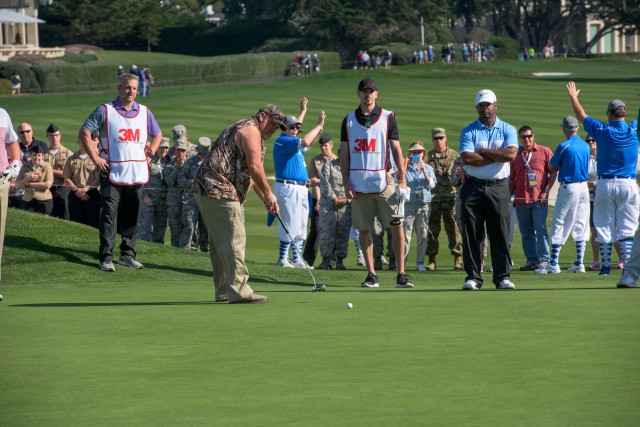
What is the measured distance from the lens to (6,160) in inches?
442

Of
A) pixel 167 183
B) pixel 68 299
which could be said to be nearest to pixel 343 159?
pixel 68 299

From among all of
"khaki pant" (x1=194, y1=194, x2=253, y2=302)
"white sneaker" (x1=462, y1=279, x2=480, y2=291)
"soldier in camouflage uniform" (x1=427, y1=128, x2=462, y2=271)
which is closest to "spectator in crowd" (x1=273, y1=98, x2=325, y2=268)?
"soldier in camouflage uniform" (x1=427, y1=128, x2=462, y2=271)

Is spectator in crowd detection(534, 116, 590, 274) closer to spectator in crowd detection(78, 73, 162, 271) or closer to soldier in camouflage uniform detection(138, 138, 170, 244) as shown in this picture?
spectator in crowd detection(78, 73, 162, 271)

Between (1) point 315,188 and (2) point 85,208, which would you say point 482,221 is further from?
(2) point 85,208

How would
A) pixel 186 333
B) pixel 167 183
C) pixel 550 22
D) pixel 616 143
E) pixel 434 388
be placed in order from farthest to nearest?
pixel 550 22 < pixel 167 183 < pixel 616 143 < pixel 186 333 < pixel 434 388

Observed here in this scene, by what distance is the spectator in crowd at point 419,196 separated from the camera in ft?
53.1

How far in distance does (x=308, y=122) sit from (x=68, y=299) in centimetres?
3161

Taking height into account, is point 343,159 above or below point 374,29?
below

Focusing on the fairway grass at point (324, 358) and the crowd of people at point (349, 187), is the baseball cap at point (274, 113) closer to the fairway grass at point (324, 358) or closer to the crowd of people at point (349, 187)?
the crowd of people at point (349, 187)

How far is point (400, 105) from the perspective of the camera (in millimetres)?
49312

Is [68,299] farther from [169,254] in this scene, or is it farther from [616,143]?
[616,143]

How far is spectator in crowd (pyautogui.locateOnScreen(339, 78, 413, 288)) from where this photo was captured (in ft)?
40.0

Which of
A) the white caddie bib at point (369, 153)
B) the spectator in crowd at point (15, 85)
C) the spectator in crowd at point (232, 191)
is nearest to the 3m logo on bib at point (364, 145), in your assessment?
the white caddie bib at point (369, 153)

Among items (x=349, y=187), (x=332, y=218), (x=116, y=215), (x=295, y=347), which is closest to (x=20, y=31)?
(x=332, y=218)
